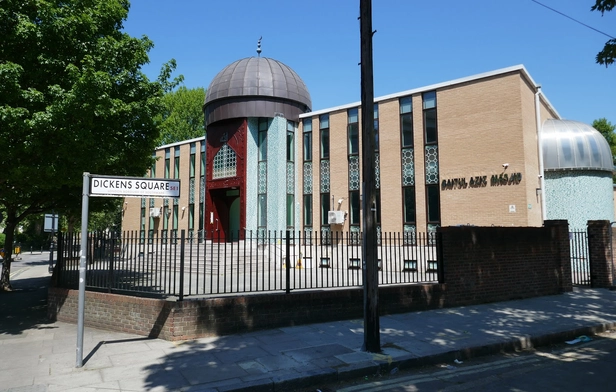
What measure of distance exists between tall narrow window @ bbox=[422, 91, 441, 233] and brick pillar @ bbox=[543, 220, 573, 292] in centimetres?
572

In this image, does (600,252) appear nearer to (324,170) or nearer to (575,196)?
(575,196)

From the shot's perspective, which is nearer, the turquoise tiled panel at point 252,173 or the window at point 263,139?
the turquoise tiled panel at point 252,173

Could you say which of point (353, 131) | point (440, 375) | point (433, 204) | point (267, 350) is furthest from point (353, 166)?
point (440, 375)

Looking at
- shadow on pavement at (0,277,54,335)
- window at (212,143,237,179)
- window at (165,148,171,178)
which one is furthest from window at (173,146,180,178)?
shadow on pavement at (0,277,54,335)

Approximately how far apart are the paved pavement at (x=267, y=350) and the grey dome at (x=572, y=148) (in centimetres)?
954

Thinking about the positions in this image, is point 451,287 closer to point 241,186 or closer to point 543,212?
point 543,212

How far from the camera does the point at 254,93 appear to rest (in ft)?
78.9

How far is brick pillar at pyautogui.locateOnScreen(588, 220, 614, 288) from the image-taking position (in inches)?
555

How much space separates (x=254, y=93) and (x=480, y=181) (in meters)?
13.4

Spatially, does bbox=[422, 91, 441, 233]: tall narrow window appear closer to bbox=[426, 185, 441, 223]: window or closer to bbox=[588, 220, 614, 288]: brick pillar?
bbox=[426, 185, 441, 223]: window

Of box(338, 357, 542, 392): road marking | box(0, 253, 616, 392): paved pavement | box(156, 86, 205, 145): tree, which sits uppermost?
Answer: box(156, 86, 205, 145): tree

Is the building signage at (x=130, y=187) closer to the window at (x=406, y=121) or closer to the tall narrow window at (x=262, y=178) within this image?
the window at (x=406, y=121)

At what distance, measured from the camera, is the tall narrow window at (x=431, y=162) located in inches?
749

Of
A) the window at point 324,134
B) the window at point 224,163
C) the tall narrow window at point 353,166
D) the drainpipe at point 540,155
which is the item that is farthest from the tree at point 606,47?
the window at point 224,163
